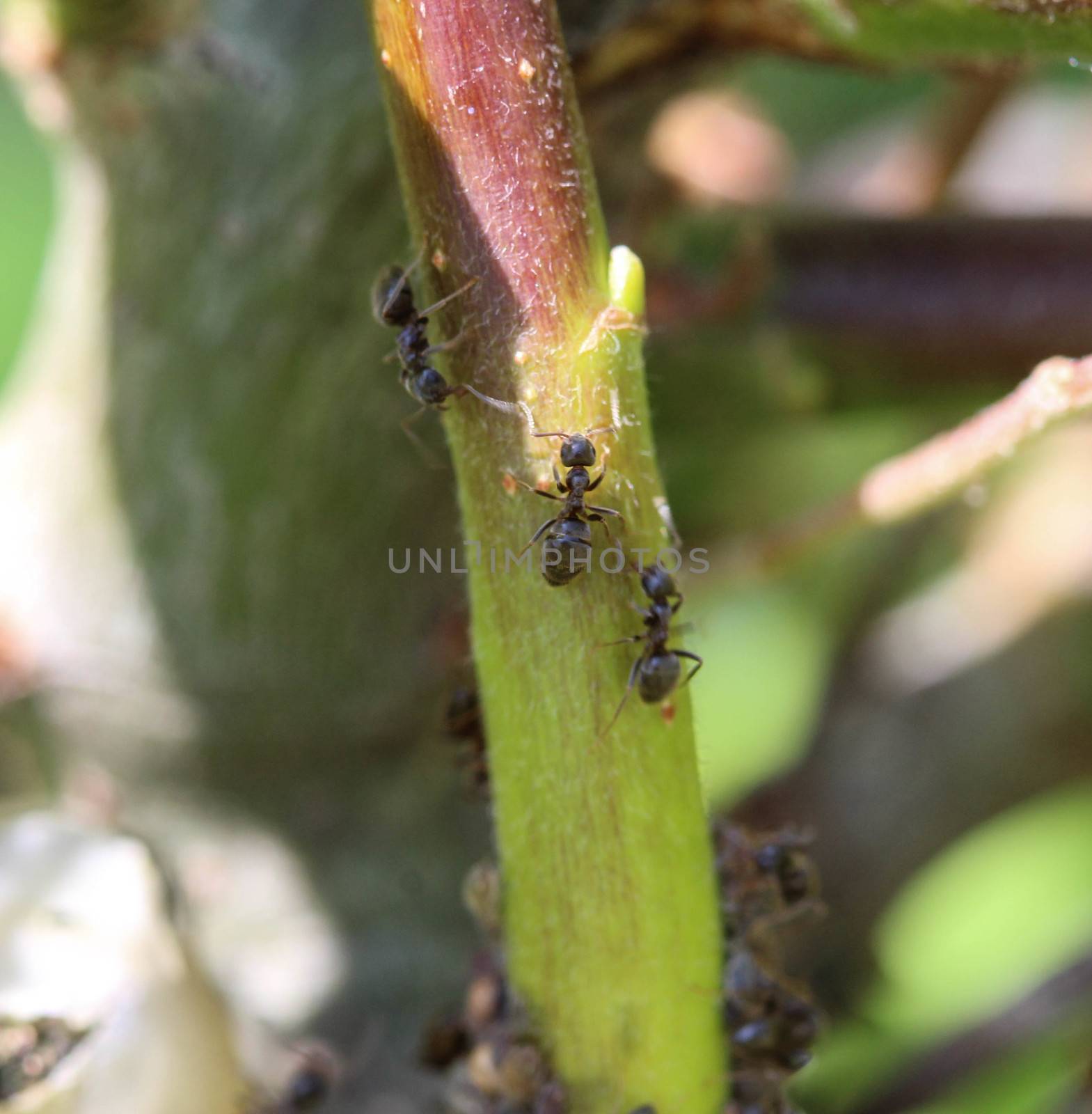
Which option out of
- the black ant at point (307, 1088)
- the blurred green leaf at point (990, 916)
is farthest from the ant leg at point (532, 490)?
the blurred green leaf at point (990, 916)

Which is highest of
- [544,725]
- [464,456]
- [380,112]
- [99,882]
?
[380,112]

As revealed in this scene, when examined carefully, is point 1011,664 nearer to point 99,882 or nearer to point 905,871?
point 905,871

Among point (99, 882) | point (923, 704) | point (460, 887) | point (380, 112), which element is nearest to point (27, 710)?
point (99, 882)

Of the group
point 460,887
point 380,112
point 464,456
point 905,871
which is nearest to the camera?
point 464,456

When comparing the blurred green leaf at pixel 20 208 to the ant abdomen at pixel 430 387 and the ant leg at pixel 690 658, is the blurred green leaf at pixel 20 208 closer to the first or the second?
the ant abdomen at pixel 430 387

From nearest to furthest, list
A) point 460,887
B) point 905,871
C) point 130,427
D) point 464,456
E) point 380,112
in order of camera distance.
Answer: point 464,456, point 380,112, point 130,427, point 460,887, point 905,871

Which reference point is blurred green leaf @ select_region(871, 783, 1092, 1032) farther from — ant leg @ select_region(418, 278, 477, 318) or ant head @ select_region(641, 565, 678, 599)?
ant leg @ select_region(418, 278, 477, 318)

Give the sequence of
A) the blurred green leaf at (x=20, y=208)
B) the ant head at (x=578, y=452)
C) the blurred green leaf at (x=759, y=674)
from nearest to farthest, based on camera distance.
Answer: the ant head at (x=578, y=452) → the blurred green leaf at (x=759, y=674) → the blurred green leaf at (x=20, y=208)

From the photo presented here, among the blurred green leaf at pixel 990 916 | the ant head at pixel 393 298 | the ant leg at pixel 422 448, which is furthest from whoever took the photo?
the blurred green leaf at pixel 990 916
